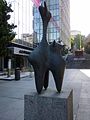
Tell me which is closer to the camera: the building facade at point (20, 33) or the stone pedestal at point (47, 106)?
the stone pedestal at point (47, 106)

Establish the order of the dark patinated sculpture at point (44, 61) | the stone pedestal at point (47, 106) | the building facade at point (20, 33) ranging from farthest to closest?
the building facade at point (20, 33), the dark patinated sculpture at point (44, 61), the stone pedestal at point (47, 106)

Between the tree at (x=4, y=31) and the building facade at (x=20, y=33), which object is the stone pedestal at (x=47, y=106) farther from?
the building facade at (x=20, y=33)

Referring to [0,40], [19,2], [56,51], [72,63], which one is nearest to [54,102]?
[56,51]

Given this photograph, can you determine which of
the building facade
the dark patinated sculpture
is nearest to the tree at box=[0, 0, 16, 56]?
the building facade

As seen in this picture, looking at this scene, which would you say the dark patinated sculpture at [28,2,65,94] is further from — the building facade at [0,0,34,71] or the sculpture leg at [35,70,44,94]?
the building facade at [0,0,34,71]

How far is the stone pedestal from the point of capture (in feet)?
19.0

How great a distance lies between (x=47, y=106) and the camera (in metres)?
5.92

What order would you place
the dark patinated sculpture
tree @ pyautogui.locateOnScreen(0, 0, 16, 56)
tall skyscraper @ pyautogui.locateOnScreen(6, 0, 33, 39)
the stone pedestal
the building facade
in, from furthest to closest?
tall skyscraper @ pyautogui.locateOnScreen(6, 0, 33, 39) < the building facade < tree @ pyautogui.locateOnScreen(0, 0, 16, 56) < the dark patinated sculpture < the stone pedestal

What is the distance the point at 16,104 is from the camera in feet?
34.3

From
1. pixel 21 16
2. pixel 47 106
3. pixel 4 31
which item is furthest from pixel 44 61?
pixel 21 16

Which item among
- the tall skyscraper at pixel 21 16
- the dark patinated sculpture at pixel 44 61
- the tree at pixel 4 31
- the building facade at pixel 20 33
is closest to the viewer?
the dark patinated sculpture at pixel 44 61

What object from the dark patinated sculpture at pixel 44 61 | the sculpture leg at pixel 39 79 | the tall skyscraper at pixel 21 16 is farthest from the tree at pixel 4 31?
the sculpture leg at pixel 39 79

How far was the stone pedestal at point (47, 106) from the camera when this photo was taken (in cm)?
579

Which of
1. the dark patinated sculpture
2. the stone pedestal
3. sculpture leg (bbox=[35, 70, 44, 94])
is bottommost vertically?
the stone pedestal
